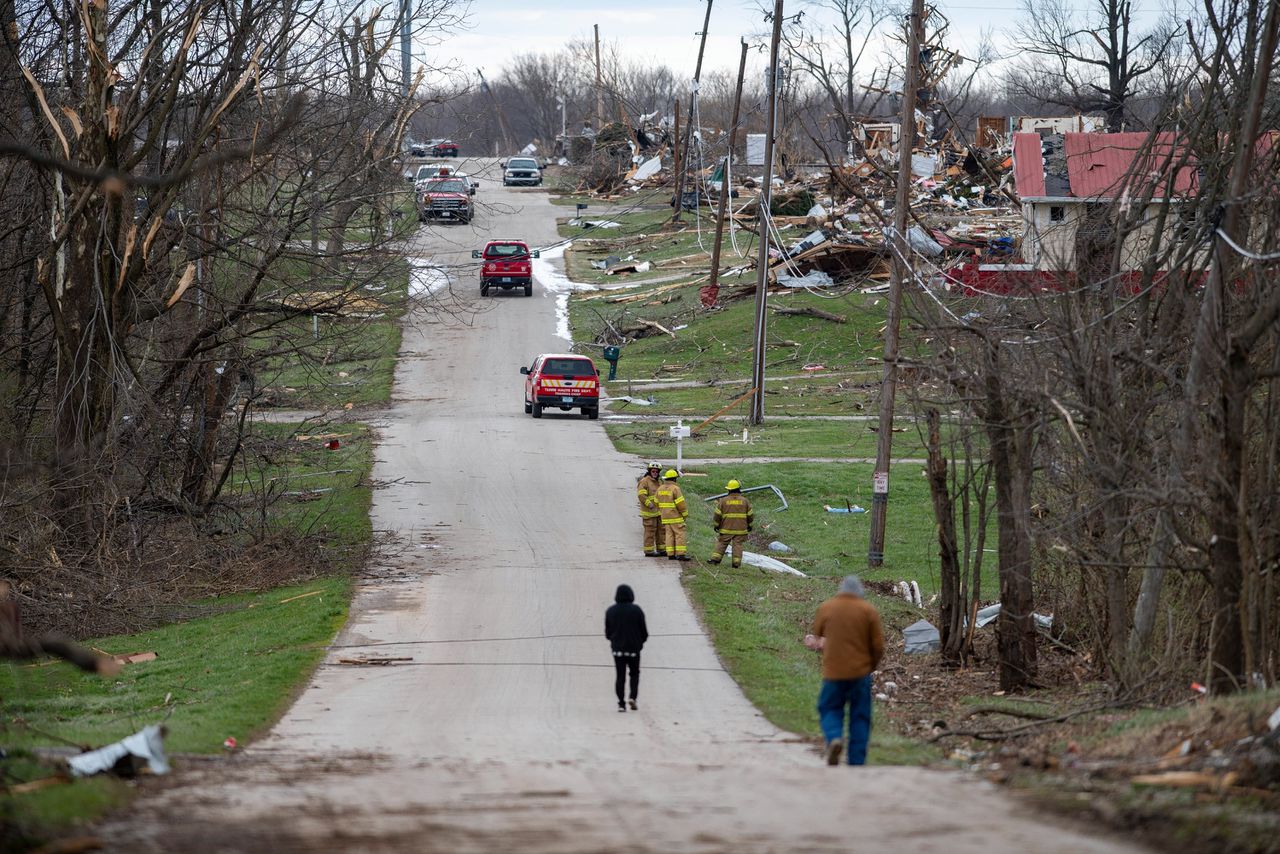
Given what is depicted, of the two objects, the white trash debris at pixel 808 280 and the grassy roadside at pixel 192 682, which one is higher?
the white trash debris at pixel 808 280

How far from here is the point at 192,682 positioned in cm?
1505

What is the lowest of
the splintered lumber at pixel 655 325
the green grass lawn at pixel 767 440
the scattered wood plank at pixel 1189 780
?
the green grass lawn at pixel 767 440

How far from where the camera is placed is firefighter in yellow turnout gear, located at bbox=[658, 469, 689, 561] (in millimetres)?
20812

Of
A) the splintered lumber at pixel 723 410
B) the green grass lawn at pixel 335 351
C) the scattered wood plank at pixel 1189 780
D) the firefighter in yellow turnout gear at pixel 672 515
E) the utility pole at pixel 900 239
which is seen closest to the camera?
the scattered wood plank at pixel 1189 780

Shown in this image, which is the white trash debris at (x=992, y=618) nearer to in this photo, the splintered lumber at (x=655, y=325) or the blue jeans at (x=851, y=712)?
the blue jeans at (x=851, y=712)

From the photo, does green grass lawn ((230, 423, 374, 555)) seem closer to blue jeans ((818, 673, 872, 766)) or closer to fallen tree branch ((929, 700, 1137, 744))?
fallen tree branch ((929, 700, 1137, 744))

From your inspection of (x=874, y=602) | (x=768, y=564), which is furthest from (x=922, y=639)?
(x=768, y=564)

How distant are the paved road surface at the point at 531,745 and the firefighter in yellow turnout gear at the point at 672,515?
0.39 metres

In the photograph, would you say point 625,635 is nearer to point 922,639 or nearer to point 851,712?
point 851,712

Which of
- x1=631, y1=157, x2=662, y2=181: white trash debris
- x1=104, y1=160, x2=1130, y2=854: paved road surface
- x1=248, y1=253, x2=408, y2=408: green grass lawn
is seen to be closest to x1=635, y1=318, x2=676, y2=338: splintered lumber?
x1=248, y1=253, x2=408, y2=408: green grass lawn

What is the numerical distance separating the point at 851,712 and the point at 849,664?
18.5 inches

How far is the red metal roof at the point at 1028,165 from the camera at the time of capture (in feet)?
147

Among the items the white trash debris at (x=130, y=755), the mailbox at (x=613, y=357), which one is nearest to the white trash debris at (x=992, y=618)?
the white trash debris at (x=130, y=755)

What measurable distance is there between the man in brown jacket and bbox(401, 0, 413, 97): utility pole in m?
16.3
